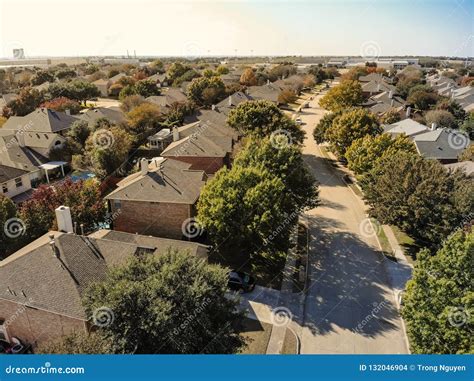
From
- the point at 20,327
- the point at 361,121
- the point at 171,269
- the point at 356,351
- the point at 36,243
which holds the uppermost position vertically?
the point at 361,121

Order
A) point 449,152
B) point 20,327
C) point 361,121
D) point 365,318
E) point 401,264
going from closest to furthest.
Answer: point 20,327, point 365,318, point 401,264, point 449,152, point 361,121

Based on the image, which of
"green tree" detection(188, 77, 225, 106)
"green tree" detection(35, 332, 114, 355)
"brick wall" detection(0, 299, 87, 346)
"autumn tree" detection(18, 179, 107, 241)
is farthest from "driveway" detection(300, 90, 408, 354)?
"green tree" detection(188, 77, 225, 106)

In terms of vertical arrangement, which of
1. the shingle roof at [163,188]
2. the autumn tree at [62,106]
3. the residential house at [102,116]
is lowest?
the shingle roof at [163,188]

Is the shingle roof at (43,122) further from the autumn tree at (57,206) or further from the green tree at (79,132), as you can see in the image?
the autumn tree at (57,206)

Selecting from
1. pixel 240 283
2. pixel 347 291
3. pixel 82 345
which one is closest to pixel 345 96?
pixel 347 291

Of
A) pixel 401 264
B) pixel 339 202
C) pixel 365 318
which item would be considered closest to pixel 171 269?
pixel 365 318

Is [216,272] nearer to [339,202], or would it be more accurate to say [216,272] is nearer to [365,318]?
[365,318]

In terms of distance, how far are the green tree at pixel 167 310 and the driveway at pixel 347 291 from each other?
7.81 meters

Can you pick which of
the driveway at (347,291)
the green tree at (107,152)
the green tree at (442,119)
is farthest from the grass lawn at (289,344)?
the green tree at (442,119)

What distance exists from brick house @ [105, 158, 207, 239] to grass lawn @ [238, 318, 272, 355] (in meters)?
11.2

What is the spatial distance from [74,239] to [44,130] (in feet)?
132

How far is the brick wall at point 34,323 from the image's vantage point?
17.3 metres

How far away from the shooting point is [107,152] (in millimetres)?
42594

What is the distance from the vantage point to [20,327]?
61.4 feet
